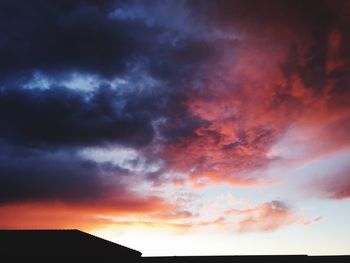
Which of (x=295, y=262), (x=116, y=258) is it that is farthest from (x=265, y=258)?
(x=116, y=258)

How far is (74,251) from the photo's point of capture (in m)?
24.7

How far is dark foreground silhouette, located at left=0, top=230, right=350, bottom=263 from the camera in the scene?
2405 cm

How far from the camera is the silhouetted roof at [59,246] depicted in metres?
24.2

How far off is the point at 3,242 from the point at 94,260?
21.1ft

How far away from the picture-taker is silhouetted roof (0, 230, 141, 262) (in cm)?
2416

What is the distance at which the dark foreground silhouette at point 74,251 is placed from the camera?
24.0m

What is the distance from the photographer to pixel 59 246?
24.7 meters

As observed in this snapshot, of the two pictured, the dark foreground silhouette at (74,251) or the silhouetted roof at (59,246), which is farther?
the silhouetted roof at (59,246)

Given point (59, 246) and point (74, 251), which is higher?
point (59, 246)

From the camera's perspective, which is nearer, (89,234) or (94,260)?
(94,260)

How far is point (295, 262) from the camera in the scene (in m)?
25.2

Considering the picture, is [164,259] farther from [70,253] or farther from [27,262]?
[27,262]

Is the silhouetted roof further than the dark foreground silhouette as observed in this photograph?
Yes

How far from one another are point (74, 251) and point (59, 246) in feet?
3.57
